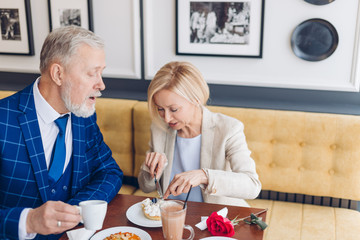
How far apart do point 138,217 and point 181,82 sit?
707mm

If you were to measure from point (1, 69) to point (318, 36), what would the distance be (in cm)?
254

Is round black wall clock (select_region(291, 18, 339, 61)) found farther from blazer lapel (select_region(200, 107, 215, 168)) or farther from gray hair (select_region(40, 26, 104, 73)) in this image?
gray hair (select_region(40, 26, 104, 73))

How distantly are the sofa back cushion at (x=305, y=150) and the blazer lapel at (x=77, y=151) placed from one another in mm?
1008

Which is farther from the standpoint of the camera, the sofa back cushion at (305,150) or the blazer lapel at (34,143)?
the sofa back cushion at (305,150)

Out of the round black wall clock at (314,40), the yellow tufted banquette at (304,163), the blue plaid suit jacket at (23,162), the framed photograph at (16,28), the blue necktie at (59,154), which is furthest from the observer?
the framed photograph at (16,28)

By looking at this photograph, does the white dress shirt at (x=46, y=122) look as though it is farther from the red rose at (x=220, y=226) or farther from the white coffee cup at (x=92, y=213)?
the red rose at (x=220, y=226)

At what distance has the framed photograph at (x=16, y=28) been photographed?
117 inches

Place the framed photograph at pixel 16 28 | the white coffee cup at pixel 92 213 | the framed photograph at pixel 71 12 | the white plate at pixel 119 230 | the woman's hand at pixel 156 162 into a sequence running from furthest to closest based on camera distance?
the framed photograph at pixel 16 28, the framed photograph at pixel 71 12, the woman's hand at pixel 156 162, the white plate at pixel 119 230, the white coffee cup at pixel 92 213

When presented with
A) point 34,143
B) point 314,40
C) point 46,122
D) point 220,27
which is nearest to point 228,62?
point 220,27

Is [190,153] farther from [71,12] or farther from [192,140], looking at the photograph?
[71,12]

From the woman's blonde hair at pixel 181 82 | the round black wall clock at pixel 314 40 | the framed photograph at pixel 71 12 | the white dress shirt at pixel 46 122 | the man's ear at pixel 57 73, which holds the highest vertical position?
the framed photograph at pixel 71 12

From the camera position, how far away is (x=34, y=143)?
1.53 m

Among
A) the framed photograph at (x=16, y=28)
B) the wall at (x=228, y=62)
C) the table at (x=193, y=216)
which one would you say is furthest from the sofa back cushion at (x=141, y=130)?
→ the framed photograph at (x=16, y=28)

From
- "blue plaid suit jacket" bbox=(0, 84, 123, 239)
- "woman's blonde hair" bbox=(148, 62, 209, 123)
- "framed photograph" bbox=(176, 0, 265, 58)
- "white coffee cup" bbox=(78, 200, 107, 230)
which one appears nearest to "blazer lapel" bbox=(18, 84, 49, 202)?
"blue plaid suit jacket" bbox=(0, 84, 123, 239)
